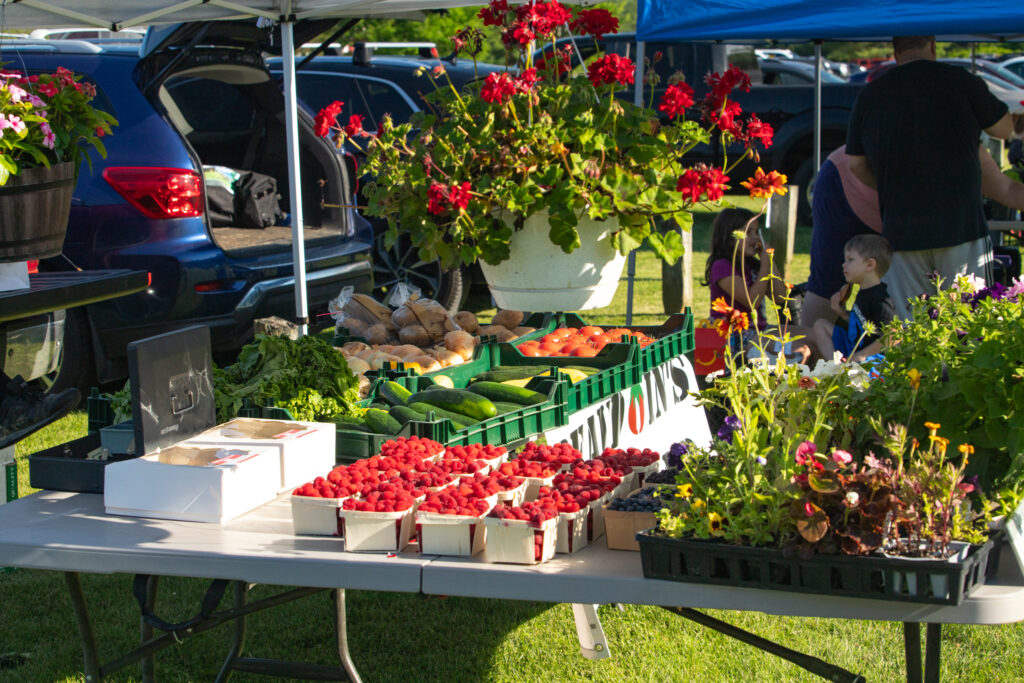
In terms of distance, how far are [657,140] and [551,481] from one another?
114 centimetres

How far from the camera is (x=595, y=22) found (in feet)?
10.1

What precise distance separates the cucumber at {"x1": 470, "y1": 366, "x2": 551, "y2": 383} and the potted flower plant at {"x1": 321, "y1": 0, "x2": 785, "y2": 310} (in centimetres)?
50

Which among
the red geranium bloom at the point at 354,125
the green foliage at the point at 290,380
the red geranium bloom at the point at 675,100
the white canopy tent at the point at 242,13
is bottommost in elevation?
the green foliage at the point at 290,380

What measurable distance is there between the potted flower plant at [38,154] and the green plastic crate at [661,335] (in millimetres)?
1753

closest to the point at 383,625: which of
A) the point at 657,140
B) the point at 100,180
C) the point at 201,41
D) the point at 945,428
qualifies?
the point at 657,140

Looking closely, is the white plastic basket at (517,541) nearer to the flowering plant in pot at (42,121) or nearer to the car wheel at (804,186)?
the flowering plant in pot at (42,121)

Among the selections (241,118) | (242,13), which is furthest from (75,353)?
(241,118)

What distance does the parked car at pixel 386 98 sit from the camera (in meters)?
7.30

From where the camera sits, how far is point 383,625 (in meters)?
→ 3.56

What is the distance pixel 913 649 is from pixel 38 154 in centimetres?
238

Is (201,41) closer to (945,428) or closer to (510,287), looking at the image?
(510,287)

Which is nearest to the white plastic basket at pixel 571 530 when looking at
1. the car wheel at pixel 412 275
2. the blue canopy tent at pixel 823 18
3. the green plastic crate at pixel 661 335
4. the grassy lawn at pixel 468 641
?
the grassy lawn at pixel 468 641

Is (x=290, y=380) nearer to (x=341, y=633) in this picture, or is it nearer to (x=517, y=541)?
(x=341, y=633)

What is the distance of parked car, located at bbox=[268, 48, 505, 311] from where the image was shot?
7305mm
